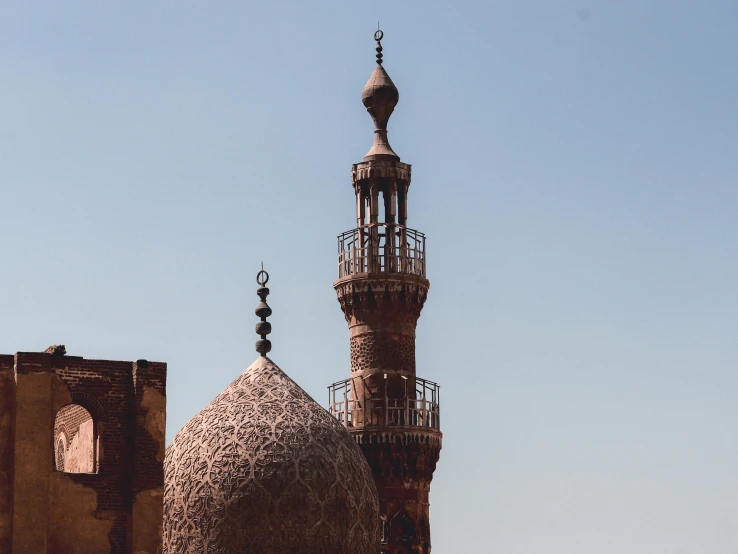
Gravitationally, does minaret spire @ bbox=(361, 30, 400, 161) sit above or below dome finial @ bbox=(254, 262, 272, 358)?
above

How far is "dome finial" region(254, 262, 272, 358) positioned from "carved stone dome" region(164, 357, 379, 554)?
1.02 m

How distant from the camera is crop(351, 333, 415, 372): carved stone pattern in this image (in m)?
32.4

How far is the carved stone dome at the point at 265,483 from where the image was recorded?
26469mm

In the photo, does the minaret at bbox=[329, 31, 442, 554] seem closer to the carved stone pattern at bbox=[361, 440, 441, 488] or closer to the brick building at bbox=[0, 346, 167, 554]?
the carved stone pattern at bbox=[361, 440, 441, 488]

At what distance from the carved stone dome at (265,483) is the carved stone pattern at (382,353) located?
446cm

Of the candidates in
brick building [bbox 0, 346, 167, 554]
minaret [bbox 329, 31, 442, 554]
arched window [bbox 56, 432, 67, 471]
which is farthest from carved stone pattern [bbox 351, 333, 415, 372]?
brick building [bbox 0, 346, 167, 554]

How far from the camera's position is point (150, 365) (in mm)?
23359

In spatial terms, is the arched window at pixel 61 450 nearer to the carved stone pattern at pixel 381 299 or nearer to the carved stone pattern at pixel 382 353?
the carved stone pattern at pixel 382 353

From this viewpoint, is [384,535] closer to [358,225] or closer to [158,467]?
[358,225]

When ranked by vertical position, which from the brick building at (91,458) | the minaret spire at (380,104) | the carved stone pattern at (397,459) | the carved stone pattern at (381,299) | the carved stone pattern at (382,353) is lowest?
the brick building at (91,458)

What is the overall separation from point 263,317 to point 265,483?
3557mm

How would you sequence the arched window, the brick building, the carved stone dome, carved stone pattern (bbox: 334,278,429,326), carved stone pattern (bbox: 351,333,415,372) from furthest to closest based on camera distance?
1. carved stone pattern (bbox: 334,278,429,326)
2. carved stone pattern (bbox: 351,333,415,372)
3. the carved stone dome
4. the arched window
5. the brick building

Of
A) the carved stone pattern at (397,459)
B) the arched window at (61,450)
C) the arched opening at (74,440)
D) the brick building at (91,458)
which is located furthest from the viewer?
the carved stone pattern at (397,459)

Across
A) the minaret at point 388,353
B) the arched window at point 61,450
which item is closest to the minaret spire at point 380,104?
the minaret at point 388,353
